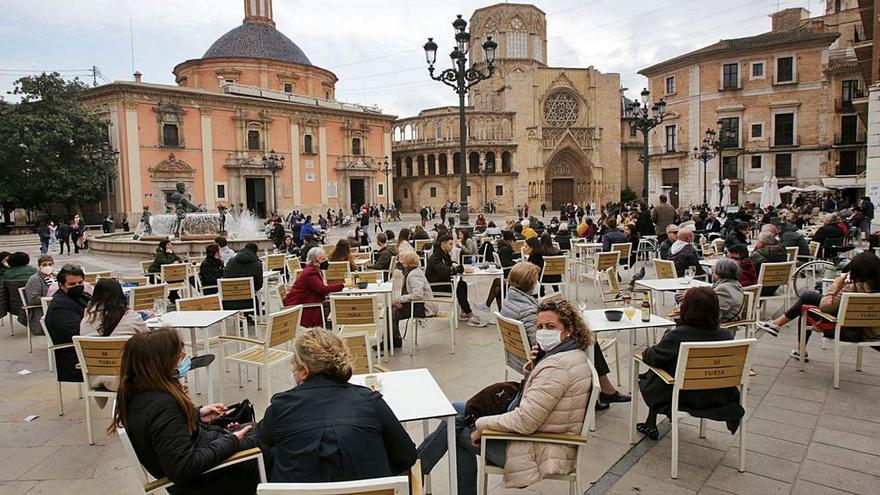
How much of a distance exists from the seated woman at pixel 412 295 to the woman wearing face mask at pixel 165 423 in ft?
12.6

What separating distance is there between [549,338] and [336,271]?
5.50 m

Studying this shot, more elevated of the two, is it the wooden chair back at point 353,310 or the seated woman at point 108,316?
the seated woman at point 108,316

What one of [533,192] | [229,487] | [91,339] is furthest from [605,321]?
[533,192]

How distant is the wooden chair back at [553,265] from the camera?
26.5 feet

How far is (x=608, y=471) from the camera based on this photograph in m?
3.40

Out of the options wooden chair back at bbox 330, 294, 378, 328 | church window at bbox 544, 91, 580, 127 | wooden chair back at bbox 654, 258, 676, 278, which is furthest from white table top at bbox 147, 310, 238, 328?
church window at bbox 544, 91, 580, 127

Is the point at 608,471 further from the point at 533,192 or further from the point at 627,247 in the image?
the point at 533,192

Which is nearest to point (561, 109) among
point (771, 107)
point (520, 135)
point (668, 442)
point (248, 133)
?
point (520, 135)

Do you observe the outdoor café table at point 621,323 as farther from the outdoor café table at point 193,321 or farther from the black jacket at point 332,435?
the outdoor café table at point 193,321

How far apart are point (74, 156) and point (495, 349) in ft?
104

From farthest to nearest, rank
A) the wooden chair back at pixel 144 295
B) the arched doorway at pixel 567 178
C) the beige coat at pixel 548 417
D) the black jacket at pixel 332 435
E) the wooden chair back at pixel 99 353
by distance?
the arched doorway at pixel 567 178 → the wooden chair back at pixel 144 295 → the wooden chair back at pixel 99 353 → the beige coat at pixel 548 417 → the black jacket at pixel 332 435

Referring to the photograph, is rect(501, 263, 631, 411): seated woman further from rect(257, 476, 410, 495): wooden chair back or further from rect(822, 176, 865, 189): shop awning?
rect(822, 176, 865, 189): shop awning

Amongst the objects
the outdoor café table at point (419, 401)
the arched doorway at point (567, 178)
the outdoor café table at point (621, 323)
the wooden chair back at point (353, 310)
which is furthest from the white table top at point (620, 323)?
the arched doorway at point (567, 178)

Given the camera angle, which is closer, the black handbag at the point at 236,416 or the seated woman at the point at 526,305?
the black handbag at the point at 236,416
